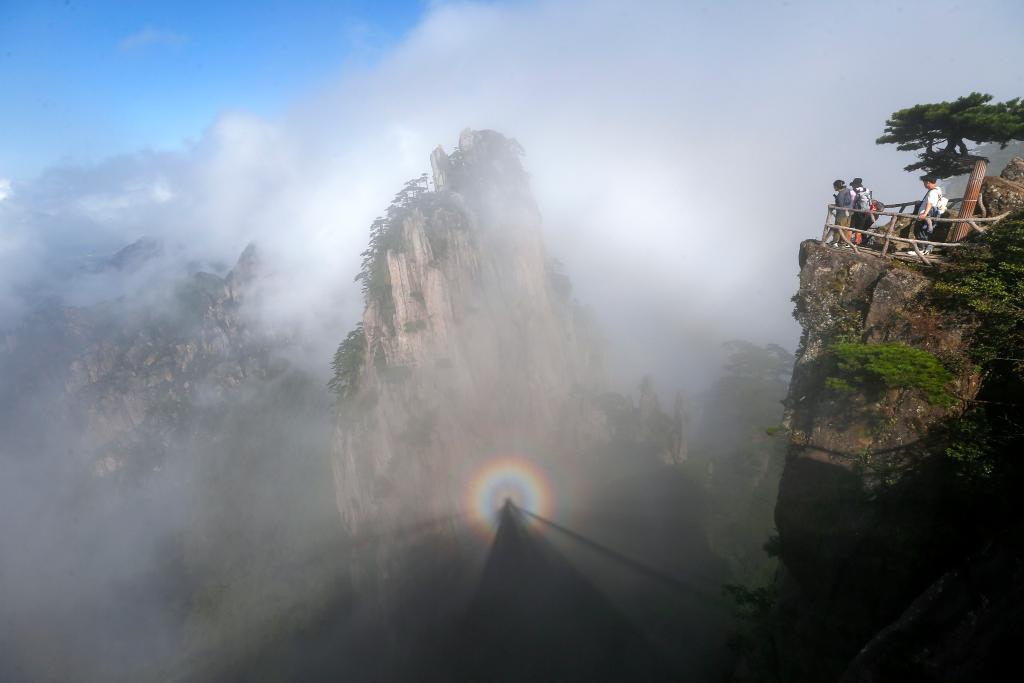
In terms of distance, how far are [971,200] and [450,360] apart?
35053 millimetres

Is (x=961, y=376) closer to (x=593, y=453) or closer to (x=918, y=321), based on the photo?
(x=918, y=321)

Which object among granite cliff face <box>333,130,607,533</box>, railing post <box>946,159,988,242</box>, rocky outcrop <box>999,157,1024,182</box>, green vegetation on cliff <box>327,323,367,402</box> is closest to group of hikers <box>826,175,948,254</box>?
railing post <box>946,159,988,242</box>

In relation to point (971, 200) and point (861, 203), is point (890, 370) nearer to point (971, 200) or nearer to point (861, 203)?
point (971, 200)

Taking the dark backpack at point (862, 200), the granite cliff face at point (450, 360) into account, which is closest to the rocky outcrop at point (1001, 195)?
the dark backpack at point (862, 200)

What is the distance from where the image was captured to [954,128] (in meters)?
13.0

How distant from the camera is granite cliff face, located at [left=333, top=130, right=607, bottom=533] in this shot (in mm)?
39438

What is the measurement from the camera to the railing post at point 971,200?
12.0 metres

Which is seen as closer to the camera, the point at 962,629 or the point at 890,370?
the point at 962,629

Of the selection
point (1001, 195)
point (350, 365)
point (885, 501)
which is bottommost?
point (350, 365)

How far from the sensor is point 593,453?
4781cm

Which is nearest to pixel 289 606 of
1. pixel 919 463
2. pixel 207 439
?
pixel 207 439

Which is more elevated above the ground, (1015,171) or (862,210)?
(1015,171)

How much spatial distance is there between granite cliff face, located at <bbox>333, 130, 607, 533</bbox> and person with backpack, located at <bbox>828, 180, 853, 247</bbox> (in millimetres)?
31799

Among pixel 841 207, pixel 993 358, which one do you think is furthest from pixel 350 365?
pixel 993 358
